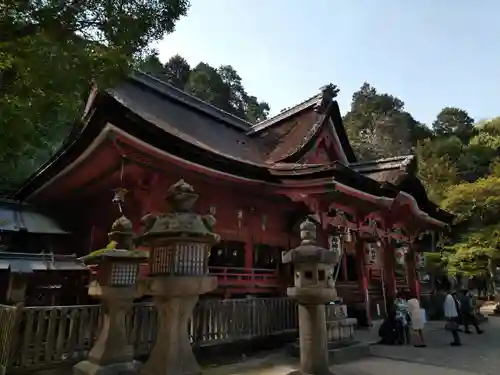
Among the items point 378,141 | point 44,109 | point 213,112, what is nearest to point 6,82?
point 44,109

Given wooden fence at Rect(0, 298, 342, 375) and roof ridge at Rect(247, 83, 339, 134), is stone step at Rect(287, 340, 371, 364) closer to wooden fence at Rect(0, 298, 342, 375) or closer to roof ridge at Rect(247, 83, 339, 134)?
wooden fence at Rect(0, 298, 342, 375)

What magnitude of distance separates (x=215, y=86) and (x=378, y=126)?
2596 cm

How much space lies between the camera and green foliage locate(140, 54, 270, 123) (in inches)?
1986

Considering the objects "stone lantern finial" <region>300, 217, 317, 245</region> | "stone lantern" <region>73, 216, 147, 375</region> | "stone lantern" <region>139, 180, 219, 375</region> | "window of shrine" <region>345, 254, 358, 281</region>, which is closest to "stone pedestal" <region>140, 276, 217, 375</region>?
"stone lantern" <region>139, 180, 219, 375</region>

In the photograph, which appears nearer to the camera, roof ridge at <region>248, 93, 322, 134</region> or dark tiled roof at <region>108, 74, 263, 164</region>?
dark tiled roof at <region>108, 74, 263, 164</region>

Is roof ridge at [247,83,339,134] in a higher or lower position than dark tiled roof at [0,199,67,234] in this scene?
higher

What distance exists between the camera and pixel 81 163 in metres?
10.7

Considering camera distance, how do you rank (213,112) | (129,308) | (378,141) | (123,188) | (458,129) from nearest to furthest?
(129,308) < (123,188) < (213,112) < (378,141) < (458,129)

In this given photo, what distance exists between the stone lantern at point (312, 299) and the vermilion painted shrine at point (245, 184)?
3.46 metres

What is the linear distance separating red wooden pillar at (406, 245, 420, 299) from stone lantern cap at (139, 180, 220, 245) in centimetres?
1434

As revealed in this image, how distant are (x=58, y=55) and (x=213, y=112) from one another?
1020 centimetres

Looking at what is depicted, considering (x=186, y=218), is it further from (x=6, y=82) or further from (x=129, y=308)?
(x=6, y=82)

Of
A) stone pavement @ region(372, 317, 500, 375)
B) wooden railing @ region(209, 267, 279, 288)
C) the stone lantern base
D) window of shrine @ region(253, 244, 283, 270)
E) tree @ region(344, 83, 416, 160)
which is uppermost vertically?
tree @ region(344, 83, 416, 160)

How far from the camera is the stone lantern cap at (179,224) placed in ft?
18.0
